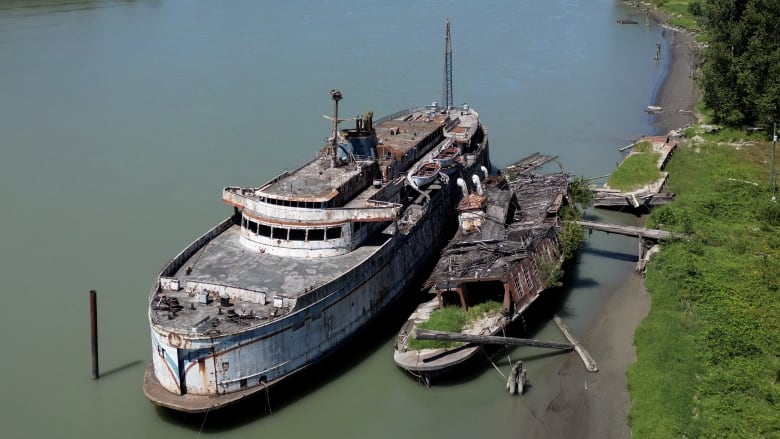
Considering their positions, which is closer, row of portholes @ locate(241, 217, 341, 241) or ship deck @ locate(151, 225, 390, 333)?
ship deck @ locate(151, 225, 390, 333)

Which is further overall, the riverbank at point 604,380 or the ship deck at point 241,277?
the riverbank at point 604,380

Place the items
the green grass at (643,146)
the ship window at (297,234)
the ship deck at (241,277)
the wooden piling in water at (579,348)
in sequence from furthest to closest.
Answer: the green grass at (643,146) → the ship window at (297,234) → the wooden piling in water at (579,348) → the ship deck at (241,277)

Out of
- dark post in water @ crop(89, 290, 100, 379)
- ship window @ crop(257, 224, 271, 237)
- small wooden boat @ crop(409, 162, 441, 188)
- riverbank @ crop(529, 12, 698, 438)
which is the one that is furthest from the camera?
small wooden boat @ crop(409, 162, 441, 188)

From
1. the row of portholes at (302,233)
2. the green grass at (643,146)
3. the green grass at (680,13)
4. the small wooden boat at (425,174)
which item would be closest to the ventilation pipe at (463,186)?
the small wooden boat at (425,174)

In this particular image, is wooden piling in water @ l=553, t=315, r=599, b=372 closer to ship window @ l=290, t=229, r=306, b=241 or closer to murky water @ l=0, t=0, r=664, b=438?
murky water @ l=0, t=0, r=664, b=438

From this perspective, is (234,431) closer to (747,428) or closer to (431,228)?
(431,228)

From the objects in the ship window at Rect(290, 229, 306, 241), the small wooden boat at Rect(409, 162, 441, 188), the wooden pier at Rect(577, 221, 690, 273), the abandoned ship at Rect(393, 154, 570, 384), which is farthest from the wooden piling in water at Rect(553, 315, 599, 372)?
the ship window at Rect(290, 229, 306, 241)

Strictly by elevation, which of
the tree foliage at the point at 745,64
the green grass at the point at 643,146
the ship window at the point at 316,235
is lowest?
the green grass at the point at 643,146

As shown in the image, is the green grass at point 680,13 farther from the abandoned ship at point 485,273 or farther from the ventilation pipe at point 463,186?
the abandoned ship at point 485,273
